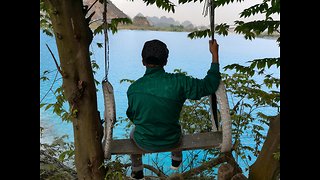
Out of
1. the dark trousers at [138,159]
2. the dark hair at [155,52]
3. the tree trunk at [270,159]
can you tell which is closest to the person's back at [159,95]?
the dark hair at [155,52]

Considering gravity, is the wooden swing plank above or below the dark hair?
below

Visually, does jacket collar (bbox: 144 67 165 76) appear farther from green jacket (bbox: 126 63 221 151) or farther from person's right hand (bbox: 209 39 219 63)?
person's right hand (bbox: 209 39 219 63)

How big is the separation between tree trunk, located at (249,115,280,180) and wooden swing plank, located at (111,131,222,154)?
0.34 m

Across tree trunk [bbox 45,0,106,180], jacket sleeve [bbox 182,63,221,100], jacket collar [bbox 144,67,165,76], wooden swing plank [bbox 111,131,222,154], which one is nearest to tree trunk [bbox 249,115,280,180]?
wooden swing plank [bbox 111,131,222,154]

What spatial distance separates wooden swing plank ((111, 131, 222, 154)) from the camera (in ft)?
7.44

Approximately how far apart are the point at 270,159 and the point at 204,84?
751 mm

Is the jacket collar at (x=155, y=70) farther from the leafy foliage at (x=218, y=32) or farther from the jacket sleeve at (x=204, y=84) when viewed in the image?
the leafy foliage at (x=218, y=32)

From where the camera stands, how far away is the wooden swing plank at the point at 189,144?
7.44 ft

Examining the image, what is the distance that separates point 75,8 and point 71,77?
0.47m

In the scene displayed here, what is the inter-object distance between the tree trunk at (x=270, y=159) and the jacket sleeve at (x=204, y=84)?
53 cm
